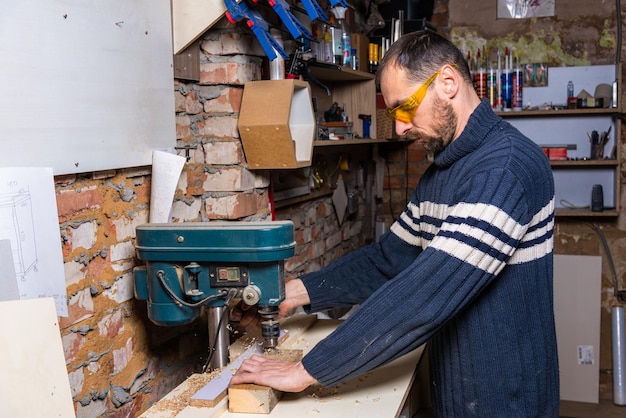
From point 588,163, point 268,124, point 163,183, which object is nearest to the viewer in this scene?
point 163,183

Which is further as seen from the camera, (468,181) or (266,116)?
(266,116)

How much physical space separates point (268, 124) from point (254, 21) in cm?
32

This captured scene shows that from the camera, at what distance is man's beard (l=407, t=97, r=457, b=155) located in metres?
1.78

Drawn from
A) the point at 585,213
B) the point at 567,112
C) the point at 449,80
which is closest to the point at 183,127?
the point at 449,80

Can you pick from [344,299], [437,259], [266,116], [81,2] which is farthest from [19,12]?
[344,299]

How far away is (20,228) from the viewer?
4.57 feet

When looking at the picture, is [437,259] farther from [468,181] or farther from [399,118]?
[399,118]

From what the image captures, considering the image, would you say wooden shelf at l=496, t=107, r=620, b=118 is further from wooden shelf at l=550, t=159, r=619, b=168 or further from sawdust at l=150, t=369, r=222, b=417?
sawdust at l=150, t=369, r=222, b=417

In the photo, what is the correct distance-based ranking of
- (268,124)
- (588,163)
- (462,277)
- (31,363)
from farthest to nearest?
(588,163), (268,124), (462,277), (31,363)

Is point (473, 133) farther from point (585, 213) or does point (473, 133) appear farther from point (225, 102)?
point (585, 213)

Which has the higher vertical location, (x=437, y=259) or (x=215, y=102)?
(x=215, y=102)

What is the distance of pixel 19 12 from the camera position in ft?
4.55

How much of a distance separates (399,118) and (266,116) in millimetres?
506

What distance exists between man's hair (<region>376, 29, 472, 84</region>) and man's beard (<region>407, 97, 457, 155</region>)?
0.08 meters
